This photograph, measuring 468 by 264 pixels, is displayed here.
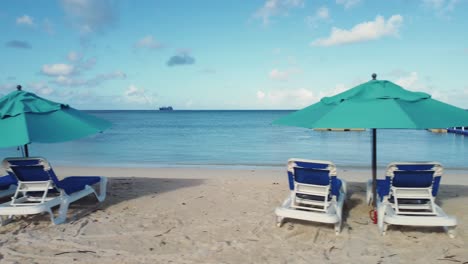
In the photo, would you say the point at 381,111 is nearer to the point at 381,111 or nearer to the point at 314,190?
the point at 381,111

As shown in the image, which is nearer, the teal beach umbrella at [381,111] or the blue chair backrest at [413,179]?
the teal beach umbrella at [381,111]

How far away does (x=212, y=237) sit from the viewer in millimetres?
4426

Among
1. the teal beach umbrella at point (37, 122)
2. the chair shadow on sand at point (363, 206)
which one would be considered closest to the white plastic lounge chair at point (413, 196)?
the chair shadow on sand at point (363, 206)

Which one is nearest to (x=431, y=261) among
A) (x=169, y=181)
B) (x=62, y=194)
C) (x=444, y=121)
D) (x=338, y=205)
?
(x=338, y=205)

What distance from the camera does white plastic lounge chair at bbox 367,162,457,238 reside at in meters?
4.18

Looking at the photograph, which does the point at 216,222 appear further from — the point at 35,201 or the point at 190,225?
the point at 35,201

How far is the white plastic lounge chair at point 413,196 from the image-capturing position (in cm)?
418

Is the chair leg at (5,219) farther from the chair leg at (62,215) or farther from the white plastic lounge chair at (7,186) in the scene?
the white plastic lounge chair at (7,186)

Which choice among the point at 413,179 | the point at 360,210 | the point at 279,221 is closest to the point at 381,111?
the point at 413,179

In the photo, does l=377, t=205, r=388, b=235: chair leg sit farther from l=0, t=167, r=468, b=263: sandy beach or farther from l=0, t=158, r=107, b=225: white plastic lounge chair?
l=0, t=158, r=107, b=225: white plastic lounge chair

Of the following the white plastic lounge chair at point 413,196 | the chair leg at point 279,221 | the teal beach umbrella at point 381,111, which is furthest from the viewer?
the chair leg at point 279,221

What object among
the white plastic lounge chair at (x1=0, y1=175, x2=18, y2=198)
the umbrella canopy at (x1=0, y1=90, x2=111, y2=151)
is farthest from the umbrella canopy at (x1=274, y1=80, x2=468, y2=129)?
the white plastic lounge chair at (x1=0, y1=175, x2=18, y2=198)

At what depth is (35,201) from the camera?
5293 millimetres

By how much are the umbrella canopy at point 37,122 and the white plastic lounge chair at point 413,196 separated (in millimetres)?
4186
